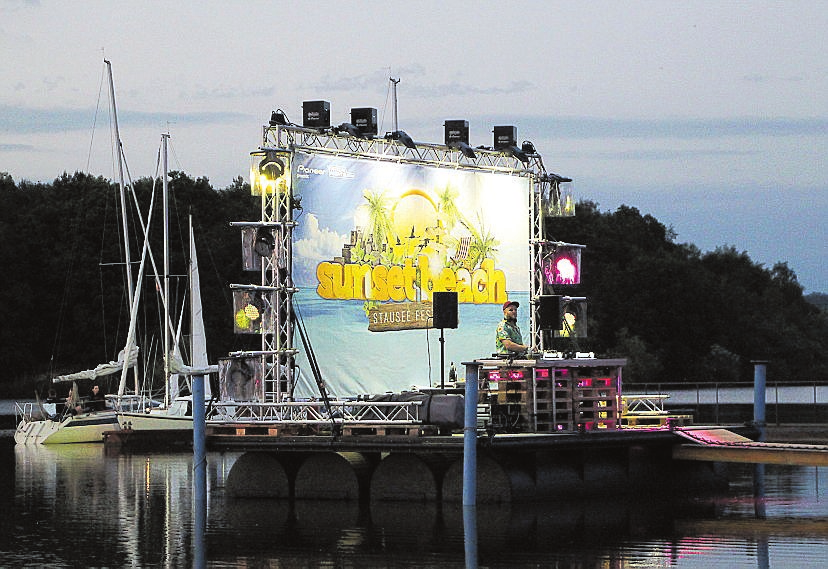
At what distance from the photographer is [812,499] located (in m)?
27.1

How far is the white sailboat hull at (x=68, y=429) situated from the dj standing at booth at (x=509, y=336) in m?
23.6

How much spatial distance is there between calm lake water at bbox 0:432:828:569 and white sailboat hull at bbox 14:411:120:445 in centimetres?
1782

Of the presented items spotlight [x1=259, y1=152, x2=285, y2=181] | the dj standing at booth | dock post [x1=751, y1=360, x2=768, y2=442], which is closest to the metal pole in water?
spotlight [x1=259, y1=152, x2=285, y2=181]

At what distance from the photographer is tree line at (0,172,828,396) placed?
72625 millimetres

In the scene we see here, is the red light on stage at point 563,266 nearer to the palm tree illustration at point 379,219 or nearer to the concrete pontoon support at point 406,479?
the palm tree illustration at point 379,219

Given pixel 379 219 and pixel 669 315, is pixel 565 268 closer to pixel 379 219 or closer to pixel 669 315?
pixel 379 219

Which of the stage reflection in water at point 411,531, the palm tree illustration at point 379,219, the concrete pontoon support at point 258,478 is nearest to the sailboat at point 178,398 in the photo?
the palm tree illustration at point 379,219

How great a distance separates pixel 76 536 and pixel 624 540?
25.1 feet

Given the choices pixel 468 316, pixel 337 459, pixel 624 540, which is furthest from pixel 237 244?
pixel 624 540

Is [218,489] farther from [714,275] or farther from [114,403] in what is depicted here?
[714,275]

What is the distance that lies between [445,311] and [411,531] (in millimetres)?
4887

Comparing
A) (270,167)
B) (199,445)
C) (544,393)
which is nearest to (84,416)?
(270,167)

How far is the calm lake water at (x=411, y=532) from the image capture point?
2073 centimetres

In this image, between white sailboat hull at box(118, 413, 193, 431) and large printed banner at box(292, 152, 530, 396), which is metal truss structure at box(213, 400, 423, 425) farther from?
white sailboat hull at box(118, 413, 193, 431)
